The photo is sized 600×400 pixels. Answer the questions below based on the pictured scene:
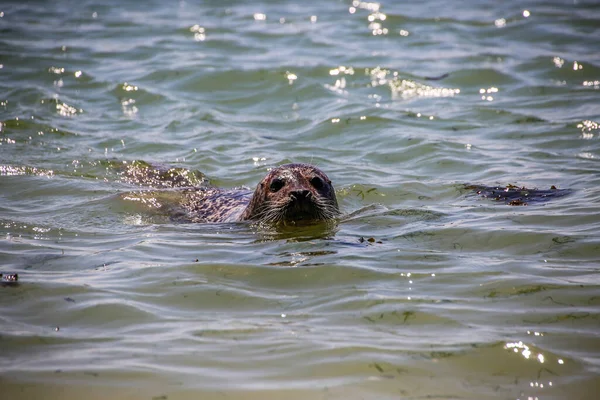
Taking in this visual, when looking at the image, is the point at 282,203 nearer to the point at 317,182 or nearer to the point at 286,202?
the point at 286,202

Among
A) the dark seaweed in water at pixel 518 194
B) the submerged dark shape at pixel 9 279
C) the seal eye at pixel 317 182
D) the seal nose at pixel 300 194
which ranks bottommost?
the submerged dark shape at pixel 9 279

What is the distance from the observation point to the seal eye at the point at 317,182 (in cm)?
688

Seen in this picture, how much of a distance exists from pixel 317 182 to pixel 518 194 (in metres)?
1.90

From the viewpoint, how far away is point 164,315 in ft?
14.8

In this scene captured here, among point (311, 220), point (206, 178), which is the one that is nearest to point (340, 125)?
point (206, 178)

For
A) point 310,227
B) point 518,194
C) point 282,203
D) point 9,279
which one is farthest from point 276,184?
point 9,279

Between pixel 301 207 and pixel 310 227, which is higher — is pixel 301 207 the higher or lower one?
the higher one

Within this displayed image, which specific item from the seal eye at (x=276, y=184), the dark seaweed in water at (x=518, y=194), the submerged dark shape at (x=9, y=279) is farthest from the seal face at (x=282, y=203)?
the submerged dark shape at (x=9, y=279)

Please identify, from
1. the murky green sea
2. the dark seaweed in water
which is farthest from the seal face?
the dark seaweed in water

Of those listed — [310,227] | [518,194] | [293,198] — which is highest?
[293,198]

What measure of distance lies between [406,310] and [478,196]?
3212mm

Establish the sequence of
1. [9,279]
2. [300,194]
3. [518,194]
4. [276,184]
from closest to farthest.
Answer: [9,279], [300,194], [276,184], [518,194]

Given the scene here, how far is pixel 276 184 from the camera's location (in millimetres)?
6828

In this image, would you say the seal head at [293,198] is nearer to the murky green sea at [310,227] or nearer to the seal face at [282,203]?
the seal face at [282,203]
